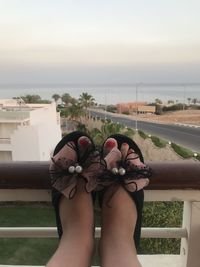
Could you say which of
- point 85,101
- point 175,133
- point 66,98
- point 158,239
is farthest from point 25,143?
point 175,133

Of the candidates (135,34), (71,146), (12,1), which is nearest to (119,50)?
(135,34)

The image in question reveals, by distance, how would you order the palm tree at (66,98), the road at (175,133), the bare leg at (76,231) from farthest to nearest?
the road at (175,133) < the palm tree at (66,98) < the bare leg at (76,231)

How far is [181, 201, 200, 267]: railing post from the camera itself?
762mm

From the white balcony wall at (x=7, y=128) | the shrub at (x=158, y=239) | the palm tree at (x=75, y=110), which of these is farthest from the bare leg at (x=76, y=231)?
the palm tree at (x=75, y=110)

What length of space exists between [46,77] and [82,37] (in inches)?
82.7

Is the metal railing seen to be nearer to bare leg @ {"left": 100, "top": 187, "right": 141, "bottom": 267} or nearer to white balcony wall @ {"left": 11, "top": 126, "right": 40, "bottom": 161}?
bare leg @ {"left": 100, "top": 187, "right": 141, "bottom": 267}

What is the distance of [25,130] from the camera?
8781mm

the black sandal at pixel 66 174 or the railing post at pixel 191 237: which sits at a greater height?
the black sandal at pixel 66 174

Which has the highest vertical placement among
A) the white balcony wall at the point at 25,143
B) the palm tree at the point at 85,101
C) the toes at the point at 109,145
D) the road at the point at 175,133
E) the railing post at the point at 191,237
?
the toes at the point at 109,145

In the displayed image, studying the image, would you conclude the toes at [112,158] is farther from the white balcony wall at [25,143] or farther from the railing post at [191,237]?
the white balcony wall at [25,143]

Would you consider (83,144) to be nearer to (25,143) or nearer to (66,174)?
(66,174)

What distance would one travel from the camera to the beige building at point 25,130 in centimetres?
775

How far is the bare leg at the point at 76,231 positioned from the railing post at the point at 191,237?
0.72ft

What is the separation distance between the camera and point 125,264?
25.8 inches
